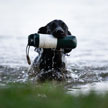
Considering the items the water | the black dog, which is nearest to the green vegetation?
the water

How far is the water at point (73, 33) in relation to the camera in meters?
10.2

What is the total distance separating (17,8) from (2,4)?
1255mm

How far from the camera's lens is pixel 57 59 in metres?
8.62

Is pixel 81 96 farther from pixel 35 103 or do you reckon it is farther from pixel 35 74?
pixel 35 74

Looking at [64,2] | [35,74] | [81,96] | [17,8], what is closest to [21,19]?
[17,8]

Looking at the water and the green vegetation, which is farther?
the water

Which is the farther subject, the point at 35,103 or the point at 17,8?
the point at 17,8

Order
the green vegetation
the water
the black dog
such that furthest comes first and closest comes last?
the water, the black dog, the green vegetation

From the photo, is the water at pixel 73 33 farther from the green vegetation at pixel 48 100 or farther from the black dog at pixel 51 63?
the green vegetation at pixel 48 100

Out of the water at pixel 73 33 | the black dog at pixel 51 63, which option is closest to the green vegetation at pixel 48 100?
the water at pixel 73 33

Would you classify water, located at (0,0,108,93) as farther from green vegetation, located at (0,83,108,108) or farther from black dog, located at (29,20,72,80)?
green vegetation, located at (0,83,108,108)

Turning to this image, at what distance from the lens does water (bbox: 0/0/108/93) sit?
400 inches

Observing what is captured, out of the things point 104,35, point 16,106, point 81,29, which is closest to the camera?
point 16,106

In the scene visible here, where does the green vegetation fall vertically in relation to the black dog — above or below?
above
